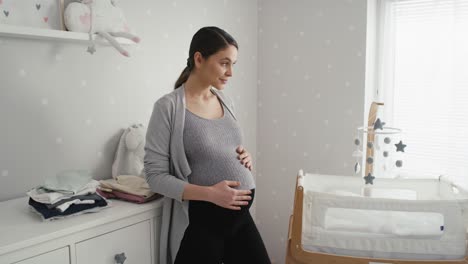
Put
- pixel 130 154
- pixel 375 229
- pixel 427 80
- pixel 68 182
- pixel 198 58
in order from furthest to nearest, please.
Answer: pixel 427 80 < pixel 130 154 < pixel 375 229 < pixel 198 58 < pixel 68 182

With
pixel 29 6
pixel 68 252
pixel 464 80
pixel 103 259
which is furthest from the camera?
pixel 464 80

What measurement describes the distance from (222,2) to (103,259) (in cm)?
157

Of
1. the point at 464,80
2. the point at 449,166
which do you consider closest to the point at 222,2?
the point at 464,80

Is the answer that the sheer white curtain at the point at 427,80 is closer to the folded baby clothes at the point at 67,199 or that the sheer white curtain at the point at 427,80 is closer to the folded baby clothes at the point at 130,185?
the folded baby clothes at the point at 130,185

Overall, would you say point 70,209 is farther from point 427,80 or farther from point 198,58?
point 427,80

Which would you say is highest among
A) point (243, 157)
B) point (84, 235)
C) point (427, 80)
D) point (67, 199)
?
point (427, 80)

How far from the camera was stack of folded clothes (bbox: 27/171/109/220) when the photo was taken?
138cm

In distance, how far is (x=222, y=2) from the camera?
248 cm

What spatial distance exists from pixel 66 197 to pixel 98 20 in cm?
69

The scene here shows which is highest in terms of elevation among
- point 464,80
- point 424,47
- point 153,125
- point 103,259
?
point 424,47

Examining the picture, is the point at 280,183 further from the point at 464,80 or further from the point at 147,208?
the point at 147,208

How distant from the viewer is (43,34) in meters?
1.51

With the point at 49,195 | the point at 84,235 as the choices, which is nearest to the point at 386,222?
the point at 84,235

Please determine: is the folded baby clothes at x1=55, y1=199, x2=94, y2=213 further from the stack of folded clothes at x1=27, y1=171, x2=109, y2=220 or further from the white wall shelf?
the white wall shelf
